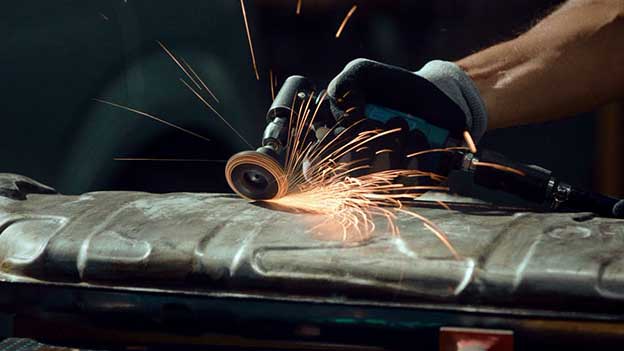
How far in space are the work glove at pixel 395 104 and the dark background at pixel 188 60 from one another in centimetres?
92

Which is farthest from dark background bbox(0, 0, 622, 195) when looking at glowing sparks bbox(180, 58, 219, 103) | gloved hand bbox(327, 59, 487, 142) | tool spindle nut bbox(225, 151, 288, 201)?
tool spindle nut bbox(225, 151, 288, 201)

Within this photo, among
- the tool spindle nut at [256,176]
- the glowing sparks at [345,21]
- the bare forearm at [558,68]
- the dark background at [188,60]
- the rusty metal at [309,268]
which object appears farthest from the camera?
the glowing sparks at [345,21]

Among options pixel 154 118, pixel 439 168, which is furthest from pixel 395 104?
pixel 154 118

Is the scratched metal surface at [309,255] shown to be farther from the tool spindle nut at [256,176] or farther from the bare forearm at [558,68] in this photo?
the bare forearm at [558,68]

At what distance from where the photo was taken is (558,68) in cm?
208

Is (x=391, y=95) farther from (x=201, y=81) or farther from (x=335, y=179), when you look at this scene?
(x=201, y=81)

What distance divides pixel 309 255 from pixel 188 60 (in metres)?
1.51

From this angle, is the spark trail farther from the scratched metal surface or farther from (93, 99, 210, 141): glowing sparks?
(93, 99, 210, 141): glowing sparks

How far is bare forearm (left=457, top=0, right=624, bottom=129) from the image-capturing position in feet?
6.80

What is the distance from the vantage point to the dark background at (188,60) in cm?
258

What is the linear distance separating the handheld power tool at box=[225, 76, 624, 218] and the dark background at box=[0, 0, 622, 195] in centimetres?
93

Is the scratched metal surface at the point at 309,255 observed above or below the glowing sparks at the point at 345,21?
below

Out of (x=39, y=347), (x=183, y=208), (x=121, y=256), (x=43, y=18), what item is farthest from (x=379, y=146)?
(x=43, y=18)

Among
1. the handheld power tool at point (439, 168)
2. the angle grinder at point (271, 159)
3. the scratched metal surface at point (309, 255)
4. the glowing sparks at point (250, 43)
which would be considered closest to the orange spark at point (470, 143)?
the handheld power tool at point (439, 168)
